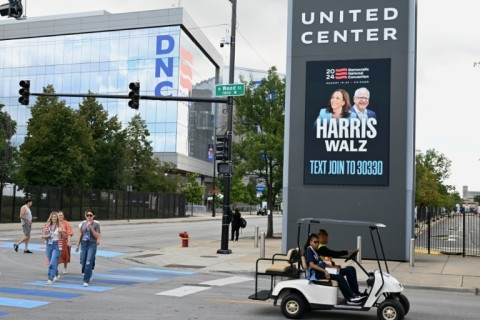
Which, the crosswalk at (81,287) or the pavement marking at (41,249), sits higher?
the crosswalk at (81,287)

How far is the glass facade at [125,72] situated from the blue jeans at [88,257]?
62.8 meters

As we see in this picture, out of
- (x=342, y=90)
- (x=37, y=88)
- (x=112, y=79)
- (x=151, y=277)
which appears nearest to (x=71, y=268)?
(x=151, y=277)

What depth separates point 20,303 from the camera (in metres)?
10.1

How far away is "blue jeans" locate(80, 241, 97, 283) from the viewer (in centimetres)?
1242

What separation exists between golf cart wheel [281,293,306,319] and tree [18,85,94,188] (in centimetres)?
3885

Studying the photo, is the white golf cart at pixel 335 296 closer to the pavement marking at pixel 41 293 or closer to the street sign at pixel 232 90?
the pavement marking at pixel 41 293

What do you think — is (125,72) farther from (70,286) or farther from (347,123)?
(70,286)

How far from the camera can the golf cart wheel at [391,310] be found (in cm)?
891

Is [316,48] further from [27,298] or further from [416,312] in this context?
[27,298]

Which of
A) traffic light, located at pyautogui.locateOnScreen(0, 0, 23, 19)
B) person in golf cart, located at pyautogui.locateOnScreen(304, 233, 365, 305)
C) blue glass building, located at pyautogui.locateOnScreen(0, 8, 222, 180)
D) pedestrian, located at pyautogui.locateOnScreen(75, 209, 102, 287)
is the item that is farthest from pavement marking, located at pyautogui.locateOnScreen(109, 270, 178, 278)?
blue glass building, located at pyautogui.locateOnScreen(0, 8, 222, 180)

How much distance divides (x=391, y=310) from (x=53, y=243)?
25.4 feet

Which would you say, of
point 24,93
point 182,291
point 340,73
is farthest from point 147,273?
point 24,93

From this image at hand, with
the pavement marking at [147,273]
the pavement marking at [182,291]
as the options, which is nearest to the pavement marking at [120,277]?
the pavement marking at [147,273]

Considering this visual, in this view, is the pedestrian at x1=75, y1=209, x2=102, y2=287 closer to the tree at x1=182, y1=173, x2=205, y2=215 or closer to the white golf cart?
the white golf cart
